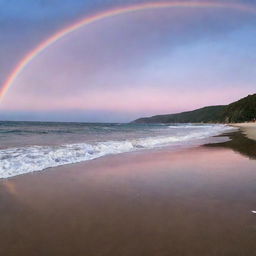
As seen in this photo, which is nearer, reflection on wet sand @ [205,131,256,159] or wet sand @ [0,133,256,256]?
wet sand @ [0,133,256,256]

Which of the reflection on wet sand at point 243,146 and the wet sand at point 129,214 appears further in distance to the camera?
the reflection on wet sand at point 243,146

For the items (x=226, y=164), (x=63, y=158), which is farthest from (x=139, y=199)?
(x=63, y=158)

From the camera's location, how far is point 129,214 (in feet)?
13.9

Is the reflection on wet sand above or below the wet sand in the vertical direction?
below

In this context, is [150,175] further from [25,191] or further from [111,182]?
[25,191]

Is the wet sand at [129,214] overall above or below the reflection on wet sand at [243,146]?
above

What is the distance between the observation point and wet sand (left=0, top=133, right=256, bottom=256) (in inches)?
125

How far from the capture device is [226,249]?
3061 mm

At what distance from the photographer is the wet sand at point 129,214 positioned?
3166 mm

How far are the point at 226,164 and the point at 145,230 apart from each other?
5.97 metres

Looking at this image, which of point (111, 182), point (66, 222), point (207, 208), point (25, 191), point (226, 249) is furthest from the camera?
point (111, 182)

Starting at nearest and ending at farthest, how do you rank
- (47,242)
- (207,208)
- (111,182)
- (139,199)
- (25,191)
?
1. (47,242)
2. (207,208)
3. (139,199)
4. (25,191)
5. (111,182)

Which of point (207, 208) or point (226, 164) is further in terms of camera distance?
point (226, 164)

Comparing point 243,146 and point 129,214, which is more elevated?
point 129,214
